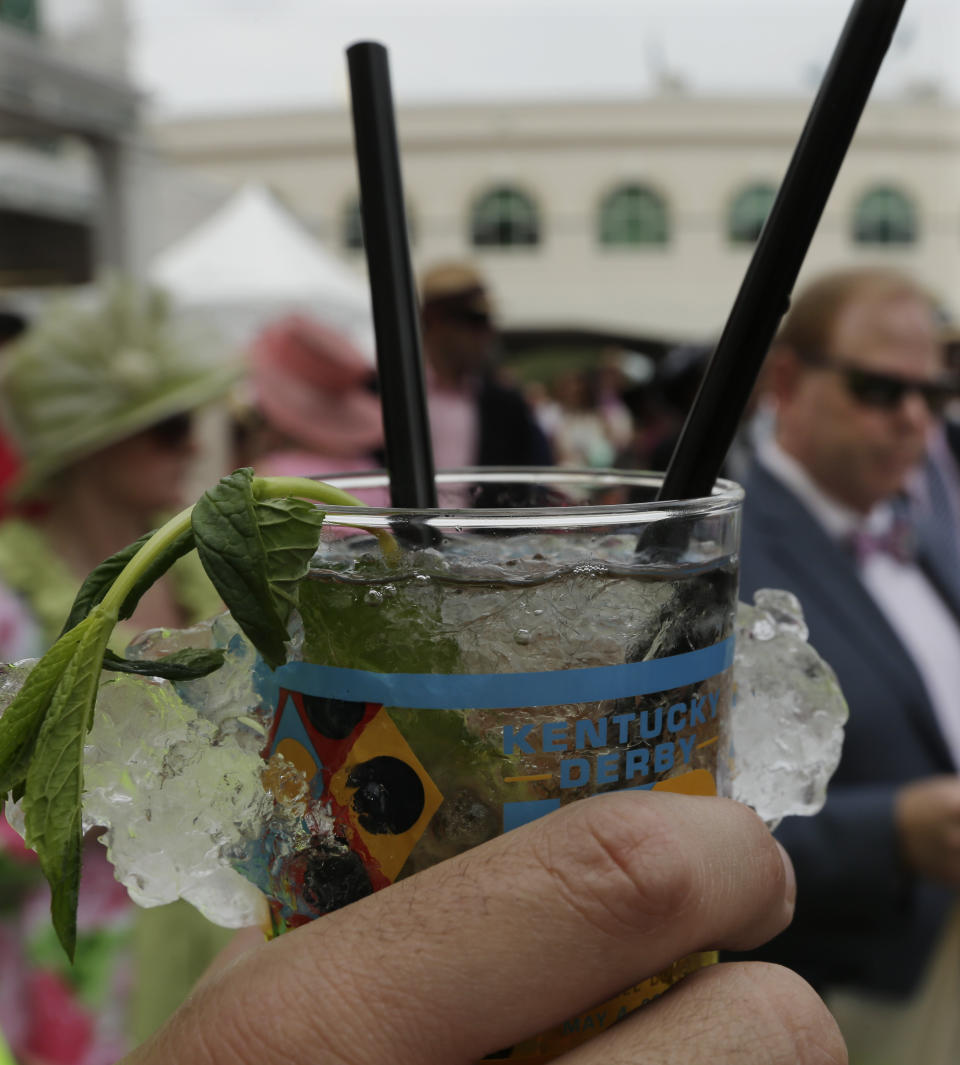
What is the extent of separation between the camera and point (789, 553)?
197cm

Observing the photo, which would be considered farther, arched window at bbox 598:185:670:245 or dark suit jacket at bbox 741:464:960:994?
arched window at bbox 598:185:670:245

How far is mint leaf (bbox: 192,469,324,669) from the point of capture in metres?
0.46

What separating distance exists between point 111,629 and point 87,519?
2066 mm

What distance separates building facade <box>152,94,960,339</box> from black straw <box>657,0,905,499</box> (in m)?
18.3

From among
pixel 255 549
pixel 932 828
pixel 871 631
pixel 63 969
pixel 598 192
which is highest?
pixel 598 192

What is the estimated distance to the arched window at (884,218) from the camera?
19.5 meters

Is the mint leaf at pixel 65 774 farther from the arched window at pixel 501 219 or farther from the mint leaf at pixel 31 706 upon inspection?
the arched window at pixel 501 219

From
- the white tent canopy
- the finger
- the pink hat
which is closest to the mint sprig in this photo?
the finger

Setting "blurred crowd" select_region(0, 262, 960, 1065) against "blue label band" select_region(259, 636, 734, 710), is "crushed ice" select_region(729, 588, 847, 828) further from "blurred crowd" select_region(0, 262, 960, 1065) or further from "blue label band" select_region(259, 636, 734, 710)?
"blurred crowd" select_region(0, 262, 960, 1065)

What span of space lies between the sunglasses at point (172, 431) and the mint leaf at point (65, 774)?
208 cm

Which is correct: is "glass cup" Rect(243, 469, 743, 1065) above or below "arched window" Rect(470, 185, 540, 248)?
below

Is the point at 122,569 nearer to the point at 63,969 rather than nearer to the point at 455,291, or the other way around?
the point at 63,969

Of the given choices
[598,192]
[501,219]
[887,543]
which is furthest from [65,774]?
[598,192]

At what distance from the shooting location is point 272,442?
3213 millimetres
